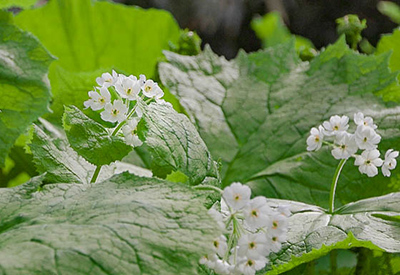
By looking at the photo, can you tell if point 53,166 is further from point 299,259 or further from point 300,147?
point 300,147

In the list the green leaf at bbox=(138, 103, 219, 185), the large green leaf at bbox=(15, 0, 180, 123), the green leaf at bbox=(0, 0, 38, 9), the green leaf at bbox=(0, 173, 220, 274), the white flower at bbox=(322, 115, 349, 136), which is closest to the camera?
the green leaf at bbox=(0, 173, 220, 274)

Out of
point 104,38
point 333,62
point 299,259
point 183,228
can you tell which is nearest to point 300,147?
point 333,62

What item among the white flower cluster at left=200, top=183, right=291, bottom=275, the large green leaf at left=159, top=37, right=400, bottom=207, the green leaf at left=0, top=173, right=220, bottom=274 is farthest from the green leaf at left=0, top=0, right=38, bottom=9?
the white flower cluster at left=200, top=183, right=291, bottom=275

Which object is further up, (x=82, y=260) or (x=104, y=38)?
(x=104, y=38)

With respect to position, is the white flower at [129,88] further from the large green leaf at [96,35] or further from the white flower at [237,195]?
the large green leaf at [96,35]

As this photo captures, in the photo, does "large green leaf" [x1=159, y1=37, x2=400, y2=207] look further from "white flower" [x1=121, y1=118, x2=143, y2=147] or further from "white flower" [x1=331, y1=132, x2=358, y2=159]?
"white flower" [x1=121, y1=118, x2=143, y2=147]

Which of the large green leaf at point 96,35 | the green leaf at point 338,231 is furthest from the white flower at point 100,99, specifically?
the large green leaf at point 96,35
